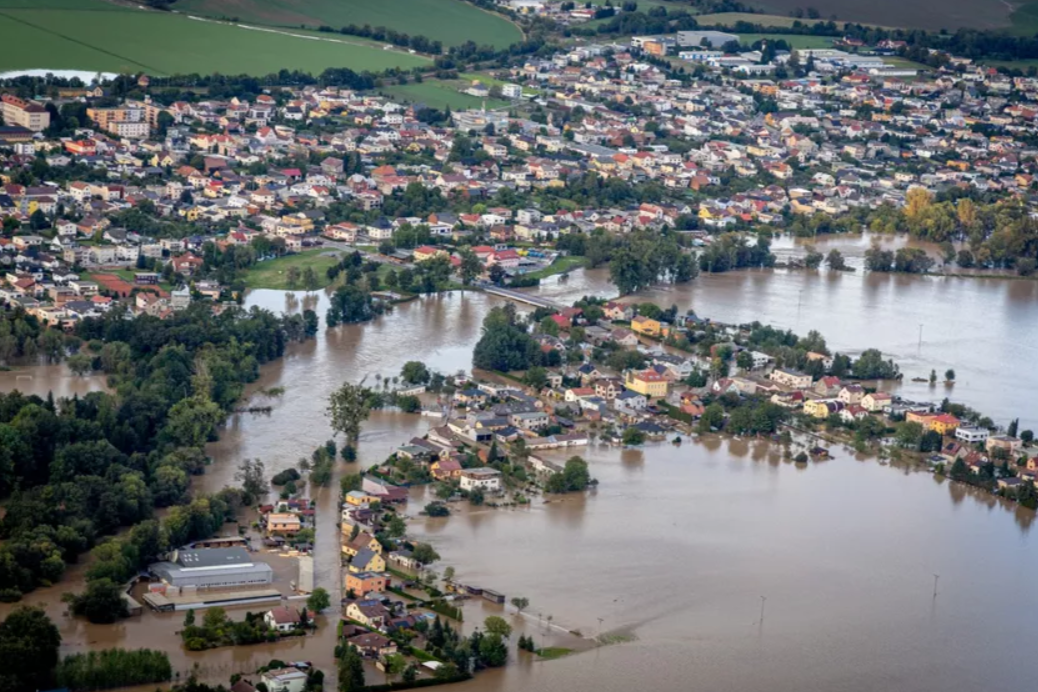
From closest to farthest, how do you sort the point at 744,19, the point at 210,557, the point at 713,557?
the point at 210,557, the point at 713,557, the point at 744,19

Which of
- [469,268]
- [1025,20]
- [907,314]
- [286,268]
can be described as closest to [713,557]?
[469,268]

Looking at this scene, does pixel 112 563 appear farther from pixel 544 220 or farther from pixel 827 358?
pixel 544 220

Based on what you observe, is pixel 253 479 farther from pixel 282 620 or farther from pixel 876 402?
pixel 876 402

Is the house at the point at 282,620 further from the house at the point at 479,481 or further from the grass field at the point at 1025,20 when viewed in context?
Result: the grass field at the point at 1025,20

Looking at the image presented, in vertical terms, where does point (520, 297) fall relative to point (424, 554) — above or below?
above

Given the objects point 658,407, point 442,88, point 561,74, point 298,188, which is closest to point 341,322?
point 658,407

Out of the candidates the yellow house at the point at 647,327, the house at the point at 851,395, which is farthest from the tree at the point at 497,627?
the yellow house at the point at 647,327

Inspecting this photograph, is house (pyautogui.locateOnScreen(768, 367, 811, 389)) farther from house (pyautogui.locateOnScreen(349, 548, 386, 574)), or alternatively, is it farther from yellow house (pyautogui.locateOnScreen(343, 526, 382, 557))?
house (pyautogui.locateOnScreen(349, 548, 386, 574))

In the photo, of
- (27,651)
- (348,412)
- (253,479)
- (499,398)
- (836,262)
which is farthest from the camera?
(836,262)

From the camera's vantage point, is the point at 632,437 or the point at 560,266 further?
the point at 560,266
